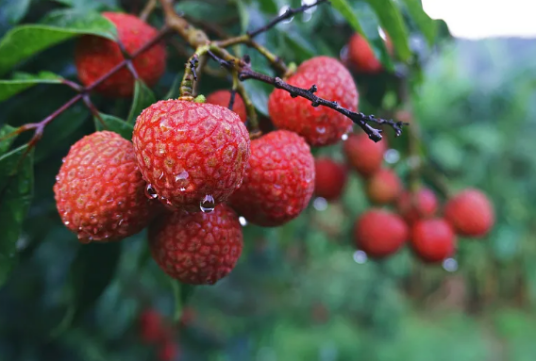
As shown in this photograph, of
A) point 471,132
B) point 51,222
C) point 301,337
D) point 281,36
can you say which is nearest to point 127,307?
point 51,222

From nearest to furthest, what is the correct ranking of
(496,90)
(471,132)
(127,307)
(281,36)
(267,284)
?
(281,36), (127,307), (267,284), (471,132), (496,90)

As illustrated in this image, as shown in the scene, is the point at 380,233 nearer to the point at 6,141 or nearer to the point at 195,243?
the point at 195,243

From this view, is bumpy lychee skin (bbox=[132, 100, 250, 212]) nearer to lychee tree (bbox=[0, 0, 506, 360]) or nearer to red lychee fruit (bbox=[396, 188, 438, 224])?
lychee tree (bbox=[0, 0, 506, 360])

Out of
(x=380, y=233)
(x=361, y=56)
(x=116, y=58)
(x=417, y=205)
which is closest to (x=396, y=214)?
(x=417, y=205)

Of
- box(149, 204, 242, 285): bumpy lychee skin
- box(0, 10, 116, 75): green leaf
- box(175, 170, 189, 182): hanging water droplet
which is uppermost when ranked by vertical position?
box(0, 10, 116, 75): green leaf

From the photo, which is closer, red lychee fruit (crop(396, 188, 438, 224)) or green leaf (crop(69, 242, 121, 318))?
green leaf (crop(69, 242, 121, 318))

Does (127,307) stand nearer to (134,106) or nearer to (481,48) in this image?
(134,106)

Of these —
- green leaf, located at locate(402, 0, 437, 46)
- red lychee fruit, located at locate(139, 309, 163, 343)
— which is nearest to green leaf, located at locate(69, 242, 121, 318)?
green leaf, located at locate(402, 0, 437, 46)
